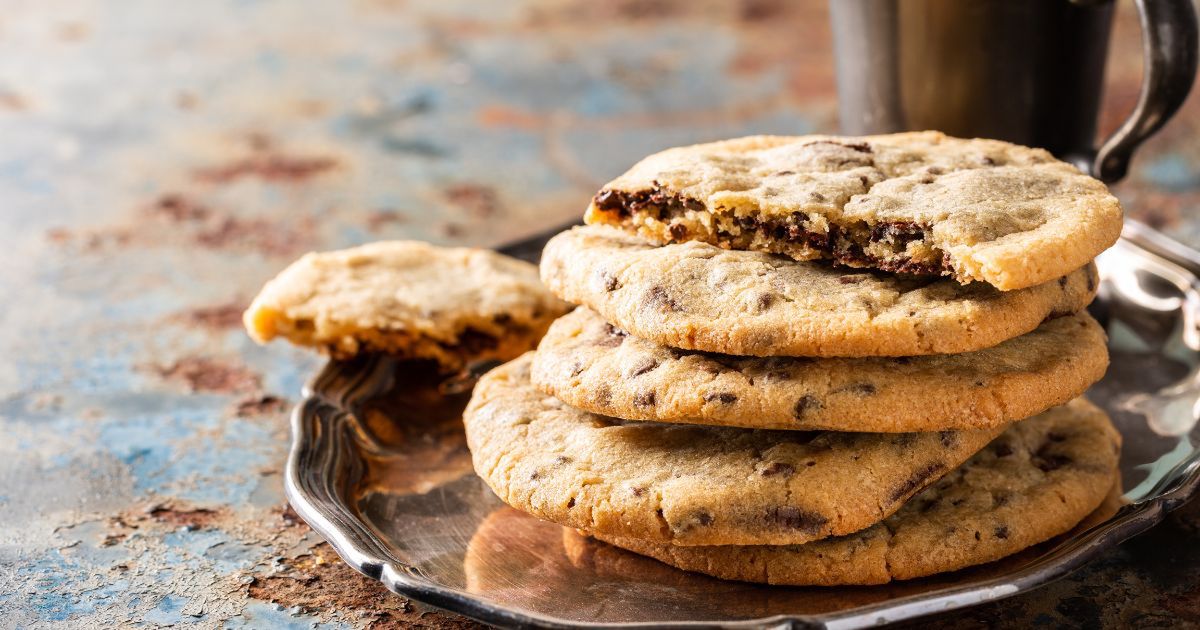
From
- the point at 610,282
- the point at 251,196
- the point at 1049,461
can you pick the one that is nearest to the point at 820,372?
the point at 610,282

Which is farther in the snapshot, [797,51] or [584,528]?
[797,51]

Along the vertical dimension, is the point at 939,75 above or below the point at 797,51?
above

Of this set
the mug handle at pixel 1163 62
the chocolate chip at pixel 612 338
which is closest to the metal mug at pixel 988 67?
the mug handle at pixel 1163 62

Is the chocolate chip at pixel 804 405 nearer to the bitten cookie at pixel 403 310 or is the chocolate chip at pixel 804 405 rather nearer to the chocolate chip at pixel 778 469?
the chocolate chip at pixel 778 469

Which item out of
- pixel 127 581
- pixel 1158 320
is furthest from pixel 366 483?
pixel 1158 320

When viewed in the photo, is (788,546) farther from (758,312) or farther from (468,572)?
(468,572)

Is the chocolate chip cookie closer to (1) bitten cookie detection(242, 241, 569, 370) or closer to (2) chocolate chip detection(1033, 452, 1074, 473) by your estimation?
(2) chocolate chip detection(1033, 452, 1074, 473)

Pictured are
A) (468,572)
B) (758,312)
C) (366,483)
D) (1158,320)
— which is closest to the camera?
(758,312)
